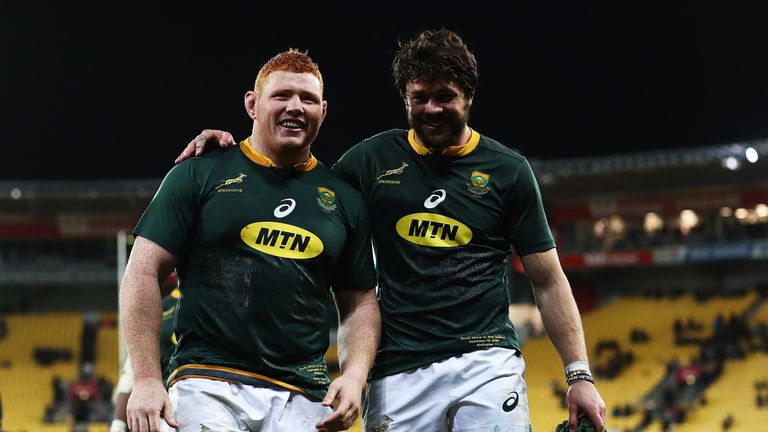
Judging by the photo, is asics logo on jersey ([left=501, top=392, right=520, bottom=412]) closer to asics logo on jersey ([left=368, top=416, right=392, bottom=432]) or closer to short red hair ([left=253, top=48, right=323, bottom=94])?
asics logo on jersey ([left=368, top=416, right=392, bottom=432])

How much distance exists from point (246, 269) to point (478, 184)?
1149 millimetres

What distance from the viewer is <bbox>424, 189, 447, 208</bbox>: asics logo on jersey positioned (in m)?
4.07

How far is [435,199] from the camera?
13.4ft

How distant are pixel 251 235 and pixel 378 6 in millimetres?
37355

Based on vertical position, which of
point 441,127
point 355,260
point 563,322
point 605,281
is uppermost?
point 605,281

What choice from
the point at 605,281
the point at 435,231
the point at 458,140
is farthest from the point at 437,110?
the point at 605,281

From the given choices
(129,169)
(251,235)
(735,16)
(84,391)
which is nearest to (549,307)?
(251,235)

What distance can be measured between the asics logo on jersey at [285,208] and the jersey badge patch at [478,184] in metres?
0.87

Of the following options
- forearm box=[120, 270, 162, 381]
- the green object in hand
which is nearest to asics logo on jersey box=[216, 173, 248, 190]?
forearm box=[120, 270, 162, 381]

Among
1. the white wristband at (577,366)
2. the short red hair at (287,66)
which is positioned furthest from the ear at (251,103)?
the white wristband at (577,366)

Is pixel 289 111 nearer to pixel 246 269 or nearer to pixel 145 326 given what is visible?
pixel 246 269

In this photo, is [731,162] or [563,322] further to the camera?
[731,162]

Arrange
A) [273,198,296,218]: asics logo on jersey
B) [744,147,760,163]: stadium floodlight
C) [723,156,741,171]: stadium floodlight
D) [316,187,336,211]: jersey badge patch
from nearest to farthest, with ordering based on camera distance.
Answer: [273,198,296,218]: asics logo on jersey, [316,187,336,211]: jersey badge patch, [744,147,760,163]: stadium floodlight, [723,156,741,171]: stadium floodlight

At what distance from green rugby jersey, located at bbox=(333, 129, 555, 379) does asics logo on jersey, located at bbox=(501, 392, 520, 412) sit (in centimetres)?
22
